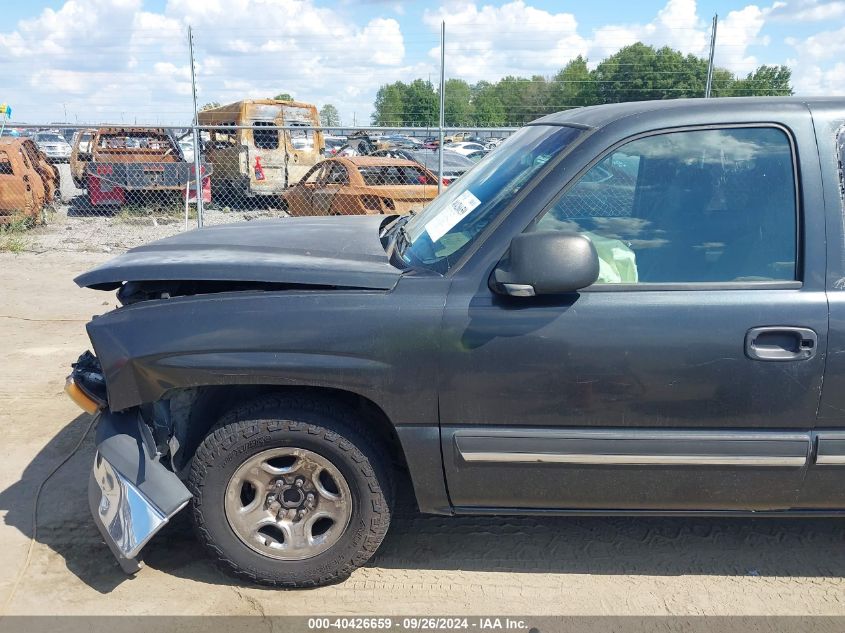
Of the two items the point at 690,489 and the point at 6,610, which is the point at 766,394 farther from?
the point at 6,610

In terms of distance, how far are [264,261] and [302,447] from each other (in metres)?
0.74

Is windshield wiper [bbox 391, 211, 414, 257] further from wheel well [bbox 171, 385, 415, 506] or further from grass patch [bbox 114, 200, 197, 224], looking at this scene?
grass patch [bbox 114, 200, 197, 224]

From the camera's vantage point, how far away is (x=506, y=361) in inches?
105

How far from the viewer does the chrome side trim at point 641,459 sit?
2.71 m

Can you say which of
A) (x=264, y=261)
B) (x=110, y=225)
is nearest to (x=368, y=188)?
(x=110, y=225)

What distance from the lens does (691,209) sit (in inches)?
108

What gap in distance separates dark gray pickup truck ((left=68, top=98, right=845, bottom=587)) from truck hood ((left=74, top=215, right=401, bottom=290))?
2 cm

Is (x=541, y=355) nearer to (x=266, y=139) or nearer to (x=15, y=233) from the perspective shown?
(x=15, y=233)

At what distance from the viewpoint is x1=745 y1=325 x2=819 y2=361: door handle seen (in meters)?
2.59

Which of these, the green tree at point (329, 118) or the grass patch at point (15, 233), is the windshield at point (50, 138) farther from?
the grass patch at point (15, 233)

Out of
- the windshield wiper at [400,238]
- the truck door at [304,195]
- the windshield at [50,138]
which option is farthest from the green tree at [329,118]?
the windshield wiper at [400,238]

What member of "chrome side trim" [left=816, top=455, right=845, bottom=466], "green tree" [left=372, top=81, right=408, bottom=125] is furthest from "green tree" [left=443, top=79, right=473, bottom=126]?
"chrome side trim" [left=816, top=455, right=845, bottom=466]

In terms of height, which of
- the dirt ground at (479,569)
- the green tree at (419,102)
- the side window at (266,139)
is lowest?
the dirt ground at (479,569)

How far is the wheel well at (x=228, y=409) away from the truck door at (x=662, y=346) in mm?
314
